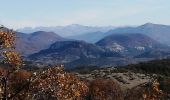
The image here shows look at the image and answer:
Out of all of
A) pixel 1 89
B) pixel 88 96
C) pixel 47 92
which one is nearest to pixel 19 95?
pixel 1 89

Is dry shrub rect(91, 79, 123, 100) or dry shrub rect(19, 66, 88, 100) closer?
dry shrub rect(19, 66, 88, 100)

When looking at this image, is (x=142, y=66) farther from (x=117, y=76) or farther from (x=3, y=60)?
(x=3, y=60)

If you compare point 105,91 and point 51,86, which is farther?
point 105,91

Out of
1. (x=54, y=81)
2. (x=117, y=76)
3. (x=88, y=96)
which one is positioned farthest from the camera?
(x=117, y=76)

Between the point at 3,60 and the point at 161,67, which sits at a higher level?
the point at 3,60

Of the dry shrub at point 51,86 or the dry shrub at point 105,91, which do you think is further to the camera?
the dry shrub at point 105,91

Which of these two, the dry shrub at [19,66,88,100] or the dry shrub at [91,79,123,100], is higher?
the dry shrub at [19,66,88,100]

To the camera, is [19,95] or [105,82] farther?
[105,82]

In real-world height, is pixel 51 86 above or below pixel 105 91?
above
